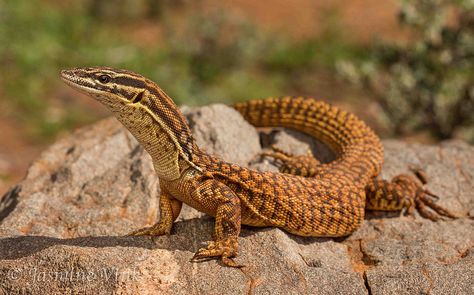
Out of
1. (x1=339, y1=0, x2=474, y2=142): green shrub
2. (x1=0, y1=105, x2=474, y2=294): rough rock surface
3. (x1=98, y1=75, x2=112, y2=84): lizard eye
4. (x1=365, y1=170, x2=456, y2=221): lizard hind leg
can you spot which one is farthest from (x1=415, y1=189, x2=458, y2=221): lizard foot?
(x1=339, y1=0, x2=474, y2=142): green shrub

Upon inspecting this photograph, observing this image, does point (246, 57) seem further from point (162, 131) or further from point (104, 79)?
point (104, 79)

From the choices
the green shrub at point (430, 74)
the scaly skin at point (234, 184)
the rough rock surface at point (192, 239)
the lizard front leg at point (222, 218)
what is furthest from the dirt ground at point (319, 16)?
the lizard front leg at point (222, 218)

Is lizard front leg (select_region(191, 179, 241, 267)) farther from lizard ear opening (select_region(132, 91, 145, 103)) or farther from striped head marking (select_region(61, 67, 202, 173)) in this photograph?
lizard ear opening (select_region(132, 91, 145, 103))

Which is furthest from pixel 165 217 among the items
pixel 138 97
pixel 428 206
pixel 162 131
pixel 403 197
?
pixel 428 206

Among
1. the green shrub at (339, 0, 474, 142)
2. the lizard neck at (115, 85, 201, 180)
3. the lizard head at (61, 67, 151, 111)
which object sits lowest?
the green shrub at (339, 0, 474, 142)

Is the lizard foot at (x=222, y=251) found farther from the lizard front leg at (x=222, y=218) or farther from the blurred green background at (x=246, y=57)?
the blurred green background at (x=246, y=57)

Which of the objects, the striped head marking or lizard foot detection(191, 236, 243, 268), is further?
lizard foot detection(191, 236, 243, 268)
